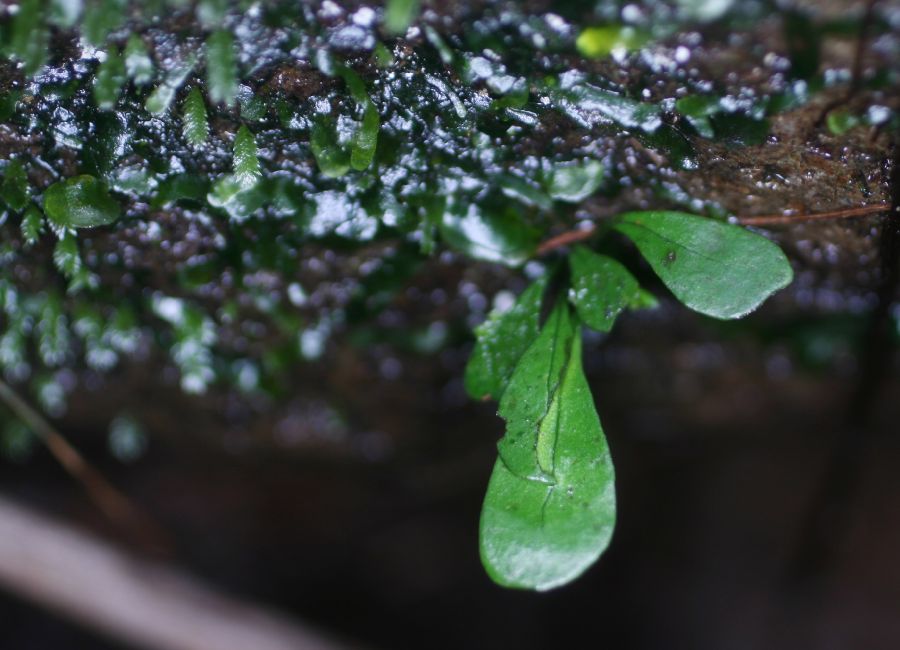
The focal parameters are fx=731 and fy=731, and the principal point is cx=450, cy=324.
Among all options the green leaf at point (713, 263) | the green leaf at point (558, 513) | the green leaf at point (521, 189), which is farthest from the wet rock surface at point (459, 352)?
the green leaf at point (558, 513)

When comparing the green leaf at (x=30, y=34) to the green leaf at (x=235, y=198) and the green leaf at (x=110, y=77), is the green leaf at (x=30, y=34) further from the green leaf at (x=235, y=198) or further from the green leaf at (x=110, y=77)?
the green leaf at (x=235, y=198)

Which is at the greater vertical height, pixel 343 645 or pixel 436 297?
pixel 436 297

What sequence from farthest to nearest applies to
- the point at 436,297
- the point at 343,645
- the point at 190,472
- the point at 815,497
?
the point at 190,472, the point at 815,497, the point at 343,645, the point at 436,297

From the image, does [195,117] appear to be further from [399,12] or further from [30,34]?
[399,12]

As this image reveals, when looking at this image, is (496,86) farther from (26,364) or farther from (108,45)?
(26,364)

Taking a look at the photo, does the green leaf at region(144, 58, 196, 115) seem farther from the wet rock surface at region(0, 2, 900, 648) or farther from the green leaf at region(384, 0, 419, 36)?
the green leaf at region(384, 0, 419, 36)

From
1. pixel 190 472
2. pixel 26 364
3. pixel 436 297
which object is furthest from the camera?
pixel 190 472

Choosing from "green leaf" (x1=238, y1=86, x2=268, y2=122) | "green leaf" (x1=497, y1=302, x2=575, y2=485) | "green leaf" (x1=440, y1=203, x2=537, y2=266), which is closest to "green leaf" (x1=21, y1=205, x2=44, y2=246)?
"green leaf" (x1=238, y1=86, x2=268, y2=122)

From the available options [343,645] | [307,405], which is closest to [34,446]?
[307,405]
